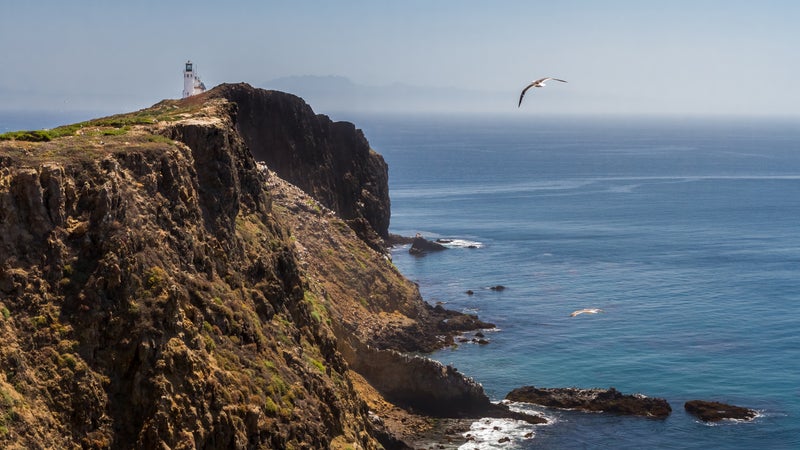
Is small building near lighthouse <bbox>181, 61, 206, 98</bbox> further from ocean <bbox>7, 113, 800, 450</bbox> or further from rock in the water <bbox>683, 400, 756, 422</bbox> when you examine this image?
rock in the water <bbox>683, 400, 756, 422</bbox>

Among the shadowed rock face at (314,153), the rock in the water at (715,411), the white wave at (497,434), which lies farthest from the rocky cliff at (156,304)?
the shadowed rock face at (314,153)

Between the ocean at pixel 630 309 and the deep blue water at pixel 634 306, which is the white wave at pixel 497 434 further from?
the deep blue water at pixel 634 306

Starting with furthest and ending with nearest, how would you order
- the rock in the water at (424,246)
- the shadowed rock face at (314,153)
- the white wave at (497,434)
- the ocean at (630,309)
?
the rock in the water at (424,246) < the shadowed rock face at (314,153) < the ocean at (630,309) < the white wave at (497,434)

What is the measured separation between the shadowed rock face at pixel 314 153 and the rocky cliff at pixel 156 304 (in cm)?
4413

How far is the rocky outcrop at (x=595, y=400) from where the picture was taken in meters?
69.3

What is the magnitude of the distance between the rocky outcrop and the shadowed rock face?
36.2 meters

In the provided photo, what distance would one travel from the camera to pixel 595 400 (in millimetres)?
70375

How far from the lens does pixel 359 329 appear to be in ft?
263

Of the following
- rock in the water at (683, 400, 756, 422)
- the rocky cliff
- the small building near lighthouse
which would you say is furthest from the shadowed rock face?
the rocky cliff

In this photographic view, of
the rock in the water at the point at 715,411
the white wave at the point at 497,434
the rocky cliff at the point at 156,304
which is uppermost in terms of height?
the rocky cliff at the point at 156,304

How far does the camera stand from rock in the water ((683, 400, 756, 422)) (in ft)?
223

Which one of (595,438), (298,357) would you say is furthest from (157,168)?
(595,438)

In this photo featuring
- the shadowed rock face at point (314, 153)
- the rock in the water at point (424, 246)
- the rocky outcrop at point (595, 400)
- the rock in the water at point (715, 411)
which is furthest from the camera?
the rock in the water at point (424, 246)

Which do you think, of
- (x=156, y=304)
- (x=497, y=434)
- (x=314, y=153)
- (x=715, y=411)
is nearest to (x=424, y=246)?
(x=314, y=153)
